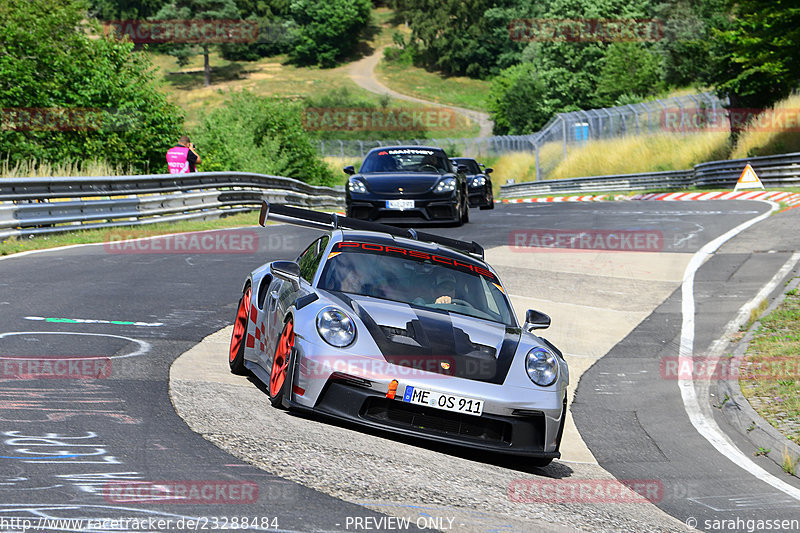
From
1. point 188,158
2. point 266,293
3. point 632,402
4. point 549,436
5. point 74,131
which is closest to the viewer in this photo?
point 549,436

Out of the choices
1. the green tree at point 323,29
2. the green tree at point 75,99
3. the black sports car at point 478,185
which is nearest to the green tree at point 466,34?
the green tree at point 323,29

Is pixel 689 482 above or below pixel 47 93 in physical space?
below

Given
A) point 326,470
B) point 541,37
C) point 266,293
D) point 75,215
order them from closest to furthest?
point 326,470, point 266,293, point 75,215, point 541,37

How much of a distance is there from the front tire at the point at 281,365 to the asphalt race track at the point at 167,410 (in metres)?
0.71

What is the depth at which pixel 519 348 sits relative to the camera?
23.1 feet

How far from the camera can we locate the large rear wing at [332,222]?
7.98m

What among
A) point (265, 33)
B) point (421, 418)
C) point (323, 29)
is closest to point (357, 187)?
point (421, 418)

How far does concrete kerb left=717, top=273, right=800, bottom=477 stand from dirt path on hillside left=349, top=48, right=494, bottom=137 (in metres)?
94.1

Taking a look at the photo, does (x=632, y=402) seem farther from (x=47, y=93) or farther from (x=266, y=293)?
(x=47, y=93)

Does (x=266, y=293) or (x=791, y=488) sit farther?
(x=266, y=293)

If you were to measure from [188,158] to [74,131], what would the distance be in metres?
5.20

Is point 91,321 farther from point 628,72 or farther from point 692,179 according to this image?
point 628,72

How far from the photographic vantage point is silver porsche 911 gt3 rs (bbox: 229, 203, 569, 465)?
6.45m

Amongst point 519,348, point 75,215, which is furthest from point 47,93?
point 519,348
